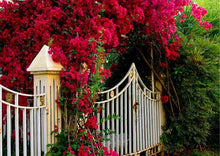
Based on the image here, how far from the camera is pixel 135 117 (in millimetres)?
4230

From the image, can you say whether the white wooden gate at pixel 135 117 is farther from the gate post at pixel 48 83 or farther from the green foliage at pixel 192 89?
the gate post at pixel 48 83

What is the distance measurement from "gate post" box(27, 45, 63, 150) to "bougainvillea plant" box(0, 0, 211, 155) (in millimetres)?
70

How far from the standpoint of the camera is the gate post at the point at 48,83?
280cm

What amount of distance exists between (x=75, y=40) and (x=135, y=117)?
1.83m

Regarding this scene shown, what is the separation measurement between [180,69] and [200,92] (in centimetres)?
54

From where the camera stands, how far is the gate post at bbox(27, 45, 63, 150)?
2.80 meters

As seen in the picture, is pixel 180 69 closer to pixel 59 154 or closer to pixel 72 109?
pixel 72 109

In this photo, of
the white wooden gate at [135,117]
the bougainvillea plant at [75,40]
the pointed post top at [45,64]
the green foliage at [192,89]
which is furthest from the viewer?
the green foliage at [192,89]

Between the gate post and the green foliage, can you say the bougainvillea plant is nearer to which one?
the gate post

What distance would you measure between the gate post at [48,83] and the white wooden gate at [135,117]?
1.08 meters

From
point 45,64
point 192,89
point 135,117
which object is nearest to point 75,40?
point 45,64

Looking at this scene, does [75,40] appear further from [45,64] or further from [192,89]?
[192,89]

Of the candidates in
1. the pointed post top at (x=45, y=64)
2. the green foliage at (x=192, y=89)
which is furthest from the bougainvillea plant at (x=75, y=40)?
the green foliage at (x=192, y=89)

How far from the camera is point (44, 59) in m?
2.80
